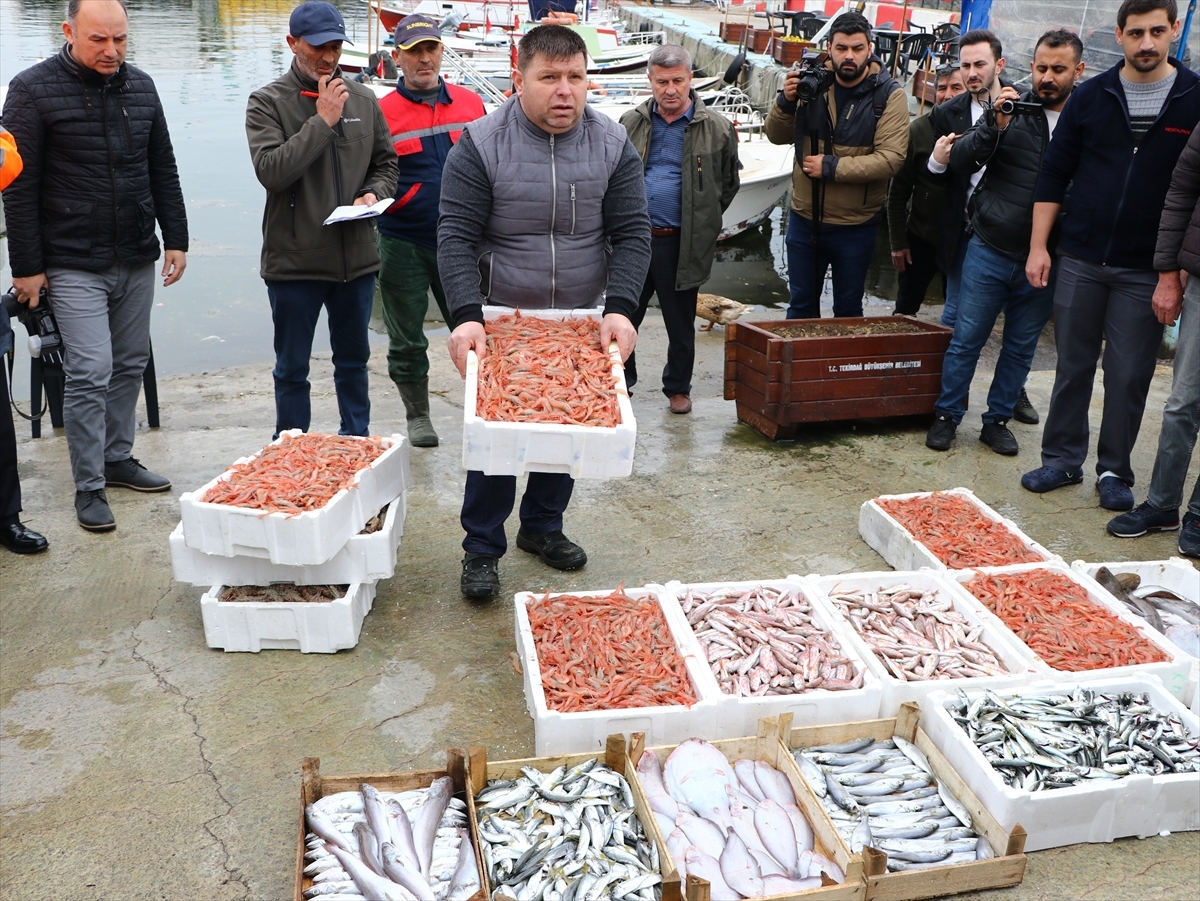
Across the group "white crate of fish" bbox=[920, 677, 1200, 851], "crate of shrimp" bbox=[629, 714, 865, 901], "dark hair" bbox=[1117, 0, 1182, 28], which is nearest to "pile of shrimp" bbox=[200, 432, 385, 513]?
"crate of shrimp" bbox=[629, 714, 865, 901]

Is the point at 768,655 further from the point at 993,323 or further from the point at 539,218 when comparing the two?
the point at 993,323

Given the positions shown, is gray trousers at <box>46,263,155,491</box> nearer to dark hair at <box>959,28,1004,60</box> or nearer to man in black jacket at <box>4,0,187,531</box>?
man in black jacket at <box>4,0,187,531</box>

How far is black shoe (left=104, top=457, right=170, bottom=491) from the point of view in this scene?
5.40 meters

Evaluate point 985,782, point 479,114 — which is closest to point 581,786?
point 985,782

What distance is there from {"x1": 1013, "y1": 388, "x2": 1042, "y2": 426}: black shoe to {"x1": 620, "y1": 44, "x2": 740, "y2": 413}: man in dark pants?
2.30 meters

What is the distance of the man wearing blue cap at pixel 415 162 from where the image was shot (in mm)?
5699

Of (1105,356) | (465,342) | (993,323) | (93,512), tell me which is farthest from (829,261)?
(93,512)

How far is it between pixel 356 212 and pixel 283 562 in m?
1.94

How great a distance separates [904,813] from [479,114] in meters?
4.56

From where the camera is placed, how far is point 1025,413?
6.70 m

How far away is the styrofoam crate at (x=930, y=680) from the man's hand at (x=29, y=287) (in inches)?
150

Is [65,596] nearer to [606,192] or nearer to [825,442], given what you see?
[606,192]

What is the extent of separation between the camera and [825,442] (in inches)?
252

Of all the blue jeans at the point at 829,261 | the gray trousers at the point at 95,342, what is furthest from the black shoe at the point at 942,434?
the gray trousers at the point at 95,342
